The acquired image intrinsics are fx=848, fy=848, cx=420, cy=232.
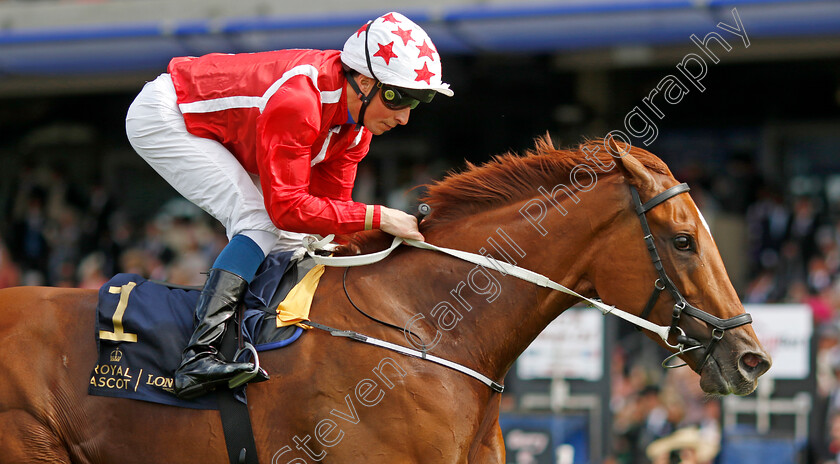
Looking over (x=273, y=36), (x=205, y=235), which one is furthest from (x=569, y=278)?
(x=205, y=235)

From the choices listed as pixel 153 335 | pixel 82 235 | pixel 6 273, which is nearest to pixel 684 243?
pixel 153 335

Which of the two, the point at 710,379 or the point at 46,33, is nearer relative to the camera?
the point at 710,379

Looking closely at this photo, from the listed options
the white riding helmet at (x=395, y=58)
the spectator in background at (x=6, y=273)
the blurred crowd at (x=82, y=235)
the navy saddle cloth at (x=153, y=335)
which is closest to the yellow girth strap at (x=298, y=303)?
the navy saddle cloth at (x=153, y=335)

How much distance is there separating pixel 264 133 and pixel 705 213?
8895 mm

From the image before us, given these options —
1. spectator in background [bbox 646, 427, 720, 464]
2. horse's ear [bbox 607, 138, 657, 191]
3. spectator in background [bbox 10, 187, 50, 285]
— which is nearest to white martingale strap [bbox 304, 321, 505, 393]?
Answer: horse's ear [bbox 607, 138, 657, 191]

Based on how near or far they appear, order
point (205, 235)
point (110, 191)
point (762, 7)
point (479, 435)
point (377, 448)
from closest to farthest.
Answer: point (377, 448), point (479, 435), point (762, 7), point (205, 235), point (110, 191)

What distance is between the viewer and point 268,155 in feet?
9.87

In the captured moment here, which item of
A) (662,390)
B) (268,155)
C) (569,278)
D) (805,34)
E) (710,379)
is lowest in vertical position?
(662,390)

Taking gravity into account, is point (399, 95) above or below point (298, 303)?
above

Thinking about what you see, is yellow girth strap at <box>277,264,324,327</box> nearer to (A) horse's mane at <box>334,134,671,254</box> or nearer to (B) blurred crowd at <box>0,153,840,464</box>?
(A) horse's mane at <box>334,134,671,254</box>

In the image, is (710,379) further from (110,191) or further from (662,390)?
(110,191)

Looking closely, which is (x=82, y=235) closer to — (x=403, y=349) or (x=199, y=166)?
Answer: (x=199, y=166)

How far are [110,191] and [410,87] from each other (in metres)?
12.8

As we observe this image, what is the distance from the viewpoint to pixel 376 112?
325cm
